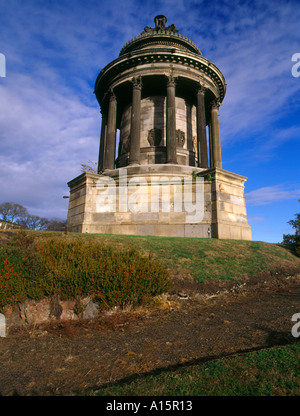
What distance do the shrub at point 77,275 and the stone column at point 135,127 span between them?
1318cm

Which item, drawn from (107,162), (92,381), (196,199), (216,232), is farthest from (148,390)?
(107,162)

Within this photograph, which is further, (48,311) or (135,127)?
(135,127)

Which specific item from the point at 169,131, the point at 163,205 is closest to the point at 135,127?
the point at 169,131

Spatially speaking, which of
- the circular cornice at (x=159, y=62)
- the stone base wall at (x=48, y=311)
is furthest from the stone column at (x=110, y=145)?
the stone base wall at (x=48, y=311)

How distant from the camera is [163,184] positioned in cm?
1453

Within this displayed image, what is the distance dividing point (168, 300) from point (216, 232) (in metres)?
7.24

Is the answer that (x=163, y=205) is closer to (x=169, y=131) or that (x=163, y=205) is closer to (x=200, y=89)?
(x=169, y=131)

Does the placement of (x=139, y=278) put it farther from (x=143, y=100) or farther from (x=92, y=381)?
(x=143, y=100)

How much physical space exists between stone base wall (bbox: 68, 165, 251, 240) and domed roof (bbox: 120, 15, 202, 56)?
17692mm

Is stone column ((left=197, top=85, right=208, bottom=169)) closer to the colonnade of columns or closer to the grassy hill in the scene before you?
the colonnade of columns

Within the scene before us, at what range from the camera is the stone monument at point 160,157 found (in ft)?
46.1

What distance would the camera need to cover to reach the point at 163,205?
14.3 metres

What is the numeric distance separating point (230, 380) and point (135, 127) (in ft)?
62.8

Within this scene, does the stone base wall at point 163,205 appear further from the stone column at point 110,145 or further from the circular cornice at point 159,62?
the circular cornice at point 159,62
